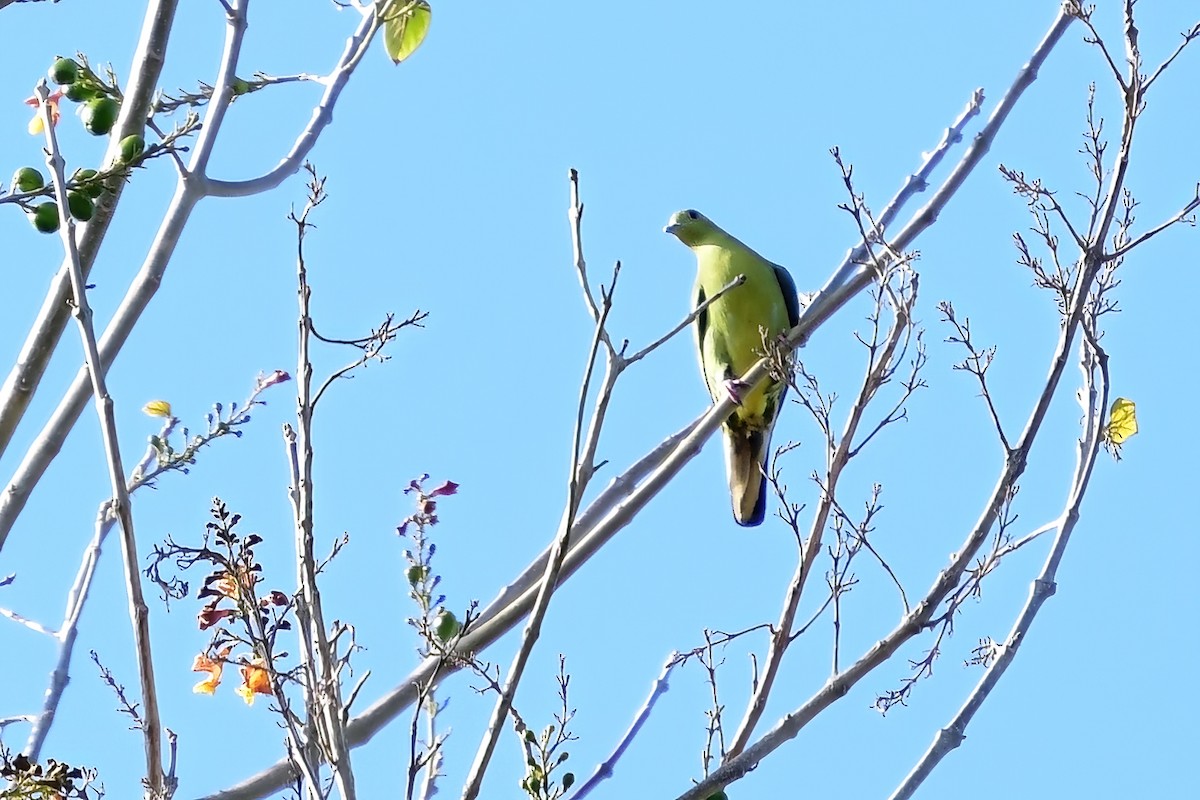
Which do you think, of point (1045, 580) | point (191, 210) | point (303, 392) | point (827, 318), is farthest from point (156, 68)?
point (1045, 580)

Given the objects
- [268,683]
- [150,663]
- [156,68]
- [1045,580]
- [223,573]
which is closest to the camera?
[150,663]

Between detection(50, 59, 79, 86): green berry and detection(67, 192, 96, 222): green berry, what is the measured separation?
80 centimetres

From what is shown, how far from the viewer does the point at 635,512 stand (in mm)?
3039

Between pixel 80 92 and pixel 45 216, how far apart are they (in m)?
0.80

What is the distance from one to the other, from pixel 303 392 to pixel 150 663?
475 mm

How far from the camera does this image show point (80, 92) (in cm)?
333

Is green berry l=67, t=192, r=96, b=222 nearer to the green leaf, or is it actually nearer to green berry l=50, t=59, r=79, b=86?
green berry l=50, t=59, r=79, b=86

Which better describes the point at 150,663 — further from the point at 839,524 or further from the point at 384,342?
the point at 839,524

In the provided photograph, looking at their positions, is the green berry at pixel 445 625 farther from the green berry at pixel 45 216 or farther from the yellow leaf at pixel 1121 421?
the yellow leaf at pixel 1121 421

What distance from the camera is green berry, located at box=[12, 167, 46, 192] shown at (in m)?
2.63

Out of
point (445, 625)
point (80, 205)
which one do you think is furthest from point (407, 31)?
point (445, 625)

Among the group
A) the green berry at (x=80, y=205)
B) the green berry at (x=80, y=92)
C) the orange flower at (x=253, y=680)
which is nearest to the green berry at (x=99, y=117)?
the green berry at (x=80, y=92)

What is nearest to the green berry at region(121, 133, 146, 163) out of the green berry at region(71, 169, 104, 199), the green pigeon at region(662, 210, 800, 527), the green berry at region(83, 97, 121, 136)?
the green berry at region(71, 169, 104, 199)

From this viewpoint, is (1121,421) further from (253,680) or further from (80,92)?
(80,92)
